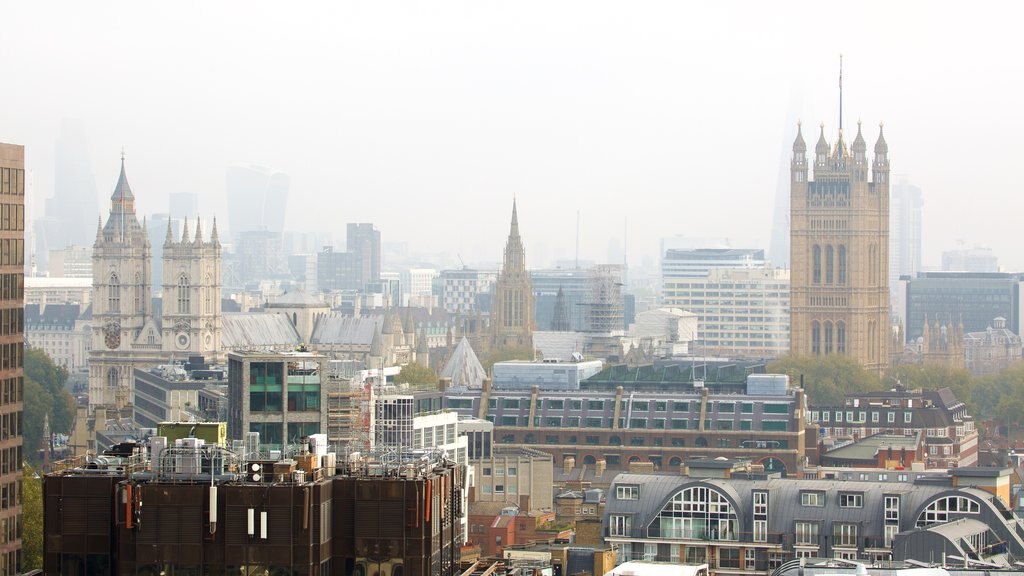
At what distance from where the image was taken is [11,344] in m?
73.8

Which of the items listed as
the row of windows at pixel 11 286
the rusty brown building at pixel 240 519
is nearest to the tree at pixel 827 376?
the row of windows at pixel 11 286

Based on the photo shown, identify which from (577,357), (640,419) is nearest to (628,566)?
(640,419)

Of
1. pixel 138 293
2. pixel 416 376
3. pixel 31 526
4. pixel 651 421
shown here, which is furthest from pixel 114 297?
pixel 31 526

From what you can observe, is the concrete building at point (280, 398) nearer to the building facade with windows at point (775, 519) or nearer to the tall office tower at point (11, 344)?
the tall office tower at point (11, 344)

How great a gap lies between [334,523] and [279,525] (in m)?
1.47

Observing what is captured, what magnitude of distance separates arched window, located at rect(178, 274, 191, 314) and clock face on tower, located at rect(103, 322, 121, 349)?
625 cm

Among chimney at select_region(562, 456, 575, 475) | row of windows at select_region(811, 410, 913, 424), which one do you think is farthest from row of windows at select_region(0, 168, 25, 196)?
row of windows at select_region(811, 410, 913, 424)

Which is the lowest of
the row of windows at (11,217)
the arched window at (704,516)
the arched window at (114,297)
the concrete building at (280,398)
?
the arched window at (704,516)

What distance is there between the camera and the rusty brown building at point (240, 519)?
44.0 m

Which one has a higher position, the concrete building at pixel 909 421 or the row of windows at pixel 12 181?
the row of windows at pixel 12 181

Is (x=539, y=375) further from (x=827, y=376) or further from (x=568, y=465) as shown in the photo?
(x=827, y=376)

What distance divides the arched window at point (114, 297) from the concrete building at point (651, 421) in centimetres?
5850

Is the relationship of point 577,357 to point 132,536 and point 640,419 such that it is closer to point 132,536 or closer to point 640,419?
point 640,419

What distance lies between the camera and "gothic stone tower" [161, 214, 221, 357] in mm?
188000
